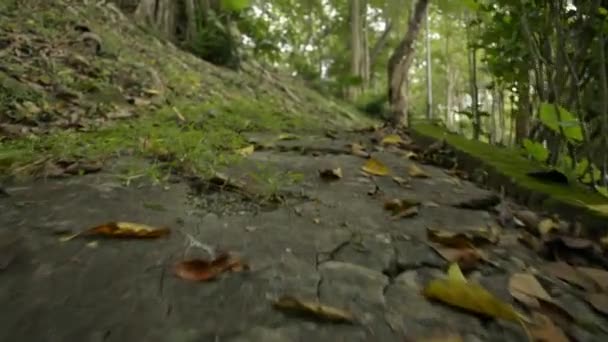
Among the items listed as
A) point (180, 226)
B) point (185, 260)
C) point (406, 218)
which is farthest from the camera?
point (406, 218)

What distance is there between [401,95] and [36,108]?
3.83m

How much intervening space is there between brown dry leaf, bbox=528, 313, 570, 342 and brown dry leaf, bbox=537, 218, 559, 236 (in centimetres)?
59

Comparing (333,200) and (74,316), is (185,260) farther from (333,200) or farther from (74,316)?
(333,200)

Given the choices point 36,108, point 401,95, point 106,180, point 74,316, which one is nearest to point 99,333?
point 74,316

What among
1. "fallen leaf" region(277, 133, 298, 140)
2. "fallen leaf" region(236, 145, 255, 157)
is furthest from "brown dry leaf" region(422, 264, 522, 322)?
"fallen leaf" region(277, 133, 298, 140)

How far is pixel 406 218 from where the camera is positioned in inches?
64.7

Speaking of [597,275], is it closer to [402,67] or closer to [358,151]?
[358,151]

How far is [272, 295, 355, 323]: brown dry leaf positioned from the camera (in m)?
0.96

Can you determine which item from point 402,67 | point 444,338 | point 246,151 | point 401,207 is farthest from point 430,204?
point 402,67

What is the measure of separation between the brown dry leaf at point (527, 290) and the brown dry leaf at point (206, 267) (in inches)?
25.2

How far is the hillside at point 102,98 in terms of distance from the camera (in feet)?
7.21

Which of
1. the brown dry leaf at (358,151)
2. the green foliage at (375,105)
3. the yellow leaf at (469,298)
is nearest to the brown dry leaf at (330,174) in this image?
the brown dry leaf at (358,151)

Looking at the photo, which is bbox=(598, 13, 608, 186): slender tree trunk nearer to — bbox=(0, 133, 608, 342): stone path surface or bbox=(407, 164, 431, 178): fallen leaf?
bbox=(0, 133, 608, 342): stone path surface

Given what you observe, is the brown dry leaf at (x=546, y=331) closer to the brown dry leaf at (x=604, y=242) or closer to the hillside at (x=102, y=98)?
the brown dry leaf at (x=604, y=242)
